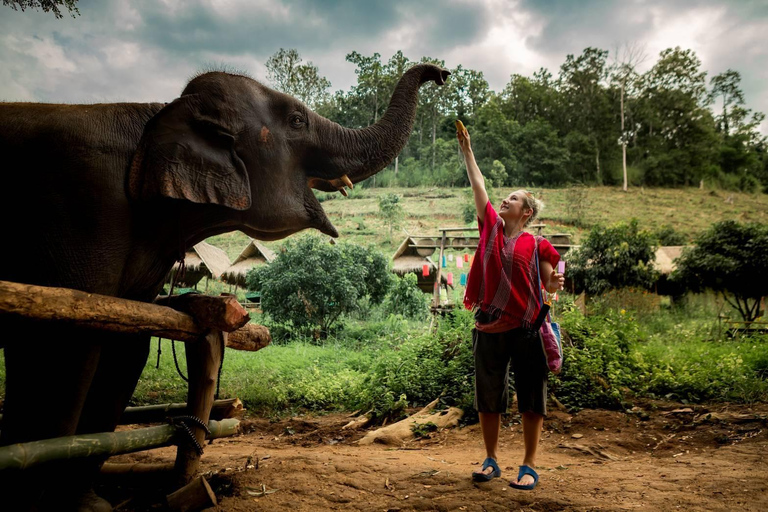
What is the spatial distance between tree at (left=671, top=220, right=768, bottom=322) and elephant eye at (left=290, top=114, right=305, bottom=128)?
35.8ft

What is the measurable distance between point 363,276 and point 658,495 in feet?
29.3

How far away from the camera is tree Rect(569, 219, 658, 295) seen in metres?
12.4

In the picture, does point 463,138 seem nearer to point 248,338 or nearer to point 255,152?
point 255,152

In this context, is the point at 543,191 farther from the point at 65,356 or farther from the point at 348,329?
the point at 65,356

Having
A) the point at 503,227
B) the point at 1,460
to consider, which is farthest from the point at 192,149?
the point at 503,227

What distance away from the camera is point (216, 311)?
2402 mm

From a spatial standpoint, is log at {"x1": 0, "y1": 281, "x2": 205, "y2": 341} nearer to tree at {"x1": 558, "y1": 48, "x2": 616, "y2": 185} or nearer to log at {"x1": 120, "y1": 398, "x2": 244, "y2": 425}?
log at {"x1": 120, "y1": 398, "x2": 244, "y2": 425}

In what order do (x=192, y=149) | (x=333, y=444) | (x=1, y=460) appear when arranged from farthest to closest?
1. (x=333, y=444)
2. (x=192, y=149)
3. (x=1, y=460)

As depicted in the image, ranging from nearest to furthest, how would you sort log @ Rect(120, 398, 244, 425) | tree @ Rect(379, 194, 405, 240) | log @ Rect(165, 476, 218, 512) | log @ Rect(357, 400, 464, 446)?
log @ Rect(165, 476, 218, 512) < log @ Rect(120, 398, 244, 425) < log @ Rect(357, 400, 464, 446) < tree @ Rect(379, 194, 405, 240)

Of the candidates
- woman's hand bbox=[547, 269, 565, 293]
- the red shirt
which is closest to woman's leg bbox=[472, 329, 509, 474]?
the red shirt

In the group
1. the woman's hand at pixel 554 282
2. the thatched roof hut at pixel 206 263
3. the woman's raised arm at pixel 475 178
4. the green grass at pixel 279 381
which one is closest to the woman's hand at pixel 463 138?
the woman's raised arm at pixel 475 178

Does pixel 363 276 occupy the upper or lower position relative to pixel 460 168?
lower

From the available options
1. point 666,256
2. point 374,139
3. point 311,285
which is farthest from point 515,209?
point 666,256

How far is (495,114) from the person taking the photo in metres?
28.8
